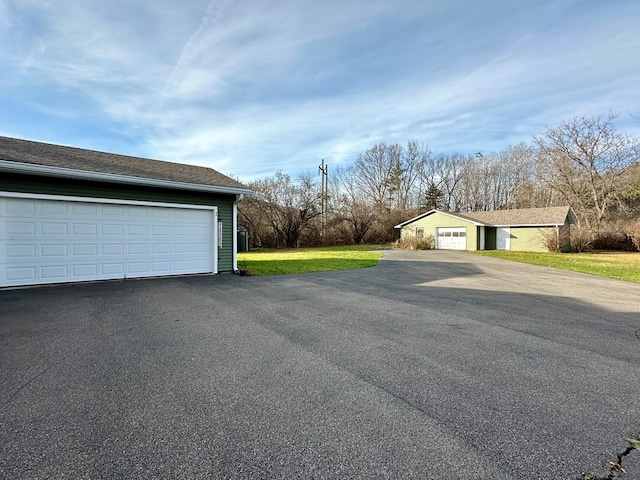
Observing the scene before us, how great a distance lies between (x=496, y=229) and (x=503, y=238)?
3.23 feet

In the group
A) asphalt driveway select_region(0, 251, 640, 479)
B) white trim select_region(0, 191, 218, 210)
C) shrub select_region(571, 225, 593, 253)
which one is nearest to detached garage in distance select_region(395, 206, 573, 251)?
shrub select_region(571, 225, 593, 253)

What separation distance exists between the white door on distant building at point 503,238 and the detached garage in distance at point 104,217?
25.8 m

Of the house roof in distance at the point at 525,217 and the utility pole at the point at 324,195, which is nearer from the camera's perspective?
the house roof in distance at the point at 525,217

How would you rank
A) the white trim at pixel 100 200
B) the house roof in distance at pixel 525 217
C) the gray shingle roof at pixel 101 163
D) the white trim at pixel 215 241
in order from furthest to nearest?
→ the house roof in distance at pixel 525 217
the white trim at pixel 215 241
the gray shingle roof at pixel 101 163
the white trim at pixel 100 200

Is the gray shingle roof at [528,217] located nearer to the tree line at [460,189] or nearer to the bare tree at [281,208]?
the tree line at [460,189]

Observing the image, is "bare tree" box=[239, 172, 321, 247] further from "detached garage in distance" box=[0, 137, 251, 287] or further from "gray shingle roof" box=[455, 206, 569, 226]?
"detached garage in distance" box=[0, 137, 251, 287]

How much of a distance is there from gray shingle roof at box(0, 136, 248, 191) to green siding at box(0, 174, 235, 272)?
36 centimetres

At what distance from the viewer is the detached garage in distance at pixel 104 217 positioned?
23.2ft

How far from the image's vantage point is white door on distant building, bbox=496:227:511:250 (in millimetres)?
27422

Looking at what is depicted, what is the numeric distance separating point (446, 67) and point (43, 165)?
517 inches

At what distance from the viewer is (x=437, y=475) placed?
1.66 metres

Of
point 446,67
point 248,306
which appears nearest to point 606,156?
point 446,67

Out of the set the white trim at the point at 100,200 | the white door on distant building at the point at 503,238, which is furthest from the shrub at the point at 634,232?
the white trim at the point at 100,200

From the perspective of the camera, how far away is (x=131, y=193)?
838cm
